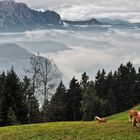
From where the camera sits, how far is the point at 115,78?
5502 inches

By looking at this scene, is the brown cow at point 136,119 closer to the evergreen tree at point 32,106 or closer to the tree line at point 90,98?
the evergreen tree at point 32,106

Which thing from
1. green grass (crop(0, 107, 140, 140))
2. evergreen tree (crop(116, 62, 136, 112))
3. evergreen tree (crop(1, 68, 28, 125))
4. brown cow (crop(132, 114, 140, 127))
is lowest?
green grass (crop(0, 107, 140, 140))

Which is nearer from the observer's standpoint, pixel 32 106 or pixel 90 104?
pixel 32 106

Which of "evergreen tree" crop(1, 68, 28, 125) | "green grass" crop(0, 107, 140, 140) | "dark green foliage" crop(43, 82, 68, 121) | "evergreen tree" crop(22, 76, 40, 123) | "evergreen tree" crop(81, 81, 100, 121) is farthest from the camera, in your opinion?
"dark green foliage" crop(43, 82, 68, 121)

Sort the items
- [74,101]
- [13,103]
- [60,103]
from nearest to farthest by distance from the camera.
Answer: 1. [13,103]
2. [60,103]
3. [74,101]

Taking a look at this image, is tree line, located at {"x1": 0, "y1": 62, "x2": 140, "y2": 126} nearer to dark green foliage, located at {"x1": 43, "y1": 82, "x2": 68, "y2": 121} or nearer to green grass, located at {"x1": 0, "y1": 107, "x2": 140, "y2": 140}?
dark green foliage, located at {"x1": 43, "y1": 82, "x2": 68, "y2": 121}

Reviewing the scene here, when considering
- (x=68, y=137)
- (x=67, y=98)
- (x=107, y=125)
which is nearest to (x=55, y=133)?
(x=68, y=137)

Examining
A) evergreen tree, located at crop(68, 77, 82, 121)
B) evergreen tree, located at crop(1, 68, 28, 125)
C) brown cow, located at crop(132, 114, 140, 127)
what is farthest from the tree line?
brown cow, located at crop(132, 114, 140, 127)

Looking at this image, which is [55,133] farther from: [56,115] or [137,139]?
[56,115]

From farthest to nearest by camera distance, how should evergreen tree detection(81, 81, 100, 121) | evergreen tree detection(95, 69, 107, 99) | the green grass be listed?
evergreen tree detection(95, 69, 107, 99)
evergreen tree detection(81, 81, 100, 121)
the green grass

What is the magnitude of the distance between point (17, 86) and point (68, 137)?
40.7m

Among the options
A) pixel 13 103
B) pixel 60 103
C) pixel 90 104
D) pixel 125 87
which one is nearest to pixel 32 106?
pixel 13 103

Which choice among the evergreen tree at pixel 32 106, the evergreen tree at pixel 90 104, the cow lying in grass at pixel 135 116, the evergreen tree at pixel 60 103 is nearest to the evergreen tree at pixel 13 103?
the evergreen tree at pixel 32 106

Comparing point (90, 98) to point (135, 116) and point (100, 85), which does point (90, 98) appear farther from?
point (135, 116)
